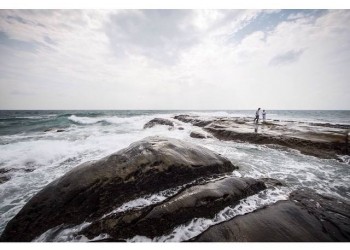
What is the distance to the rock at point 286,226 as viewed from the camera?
302 cm

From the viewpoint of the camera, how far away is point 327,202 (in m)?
4.05

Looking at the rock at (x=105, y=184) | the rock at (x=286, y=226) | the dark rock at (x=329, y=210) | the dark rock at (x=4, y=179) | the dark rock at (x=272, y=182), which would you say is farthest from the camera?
the dark rock at (x=4, y=179)

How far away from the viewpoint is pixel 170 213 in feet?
10.8

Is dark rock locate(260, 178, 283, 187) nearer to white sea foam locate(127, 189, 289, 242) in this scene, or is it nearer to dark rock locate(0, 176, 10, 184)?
white sea foam locate(127, 189, 289, 242)

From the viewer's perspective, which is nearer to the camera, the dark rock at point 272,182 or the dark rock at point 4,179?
the dark rock at point 272,182

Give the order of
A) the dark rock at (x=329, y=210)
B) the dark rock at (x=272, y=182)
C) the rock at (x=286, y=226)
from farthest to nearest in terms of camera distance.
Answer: the dark rock at (x=272, y=182) < the dark rock at (x=329, y=210) < the rock at (x=286, y=226)

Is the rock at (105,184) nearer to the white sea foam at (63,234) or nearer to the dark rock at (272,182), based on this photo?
the white sea foam at (63,234)

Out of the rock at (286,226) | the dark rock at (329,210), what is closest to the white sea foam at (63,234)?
the rock at (286,226)

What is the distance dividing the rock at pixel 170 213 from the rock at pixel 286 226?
17.4 inches

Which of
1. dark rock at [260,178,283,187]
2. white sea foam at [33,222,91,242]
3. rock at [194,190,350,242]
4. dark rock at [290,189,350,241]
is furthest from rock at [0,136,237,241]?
dark rock at [290,189,350,241]

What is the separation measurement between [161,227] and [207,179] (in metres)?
1.84

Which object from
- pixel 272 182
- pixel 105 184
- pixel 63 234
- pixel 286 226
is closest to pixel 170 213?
pixel 105 184

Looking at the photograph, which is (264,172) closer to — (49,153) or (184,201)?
(184,201)
